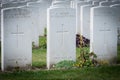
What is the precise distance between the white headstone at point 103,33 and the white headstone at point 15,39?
1741 millimetres

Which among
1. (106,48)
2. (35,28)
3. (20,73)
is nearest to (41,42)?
(35,28)

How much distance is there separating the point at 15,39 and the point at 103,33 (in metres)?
2.37

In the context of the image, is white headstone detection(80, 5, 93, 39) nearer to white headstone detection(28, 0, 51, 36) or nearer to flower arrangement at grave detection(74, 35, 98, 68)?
white headstone detection(28, 0, 51, 36)

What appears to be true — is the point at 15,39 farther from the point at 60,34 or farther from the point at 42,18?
the point at 42,18

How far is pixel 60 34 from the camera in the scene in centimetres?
1026

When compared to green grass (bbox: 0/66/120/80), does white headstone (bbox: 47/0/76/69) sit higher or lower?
higher

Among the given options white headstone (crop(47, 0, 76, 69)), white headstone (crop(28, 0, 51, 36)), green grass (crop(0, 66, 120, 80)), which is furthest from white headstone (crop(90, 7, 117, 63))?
white headstone (crop(28, 0, 51, 36))

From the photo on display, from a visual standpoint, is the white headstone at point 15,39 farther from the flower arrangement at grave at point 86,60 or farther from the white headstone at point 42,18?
the white headstone at point 42,18

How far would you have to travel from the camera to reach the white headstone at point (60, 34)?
33.1 ft

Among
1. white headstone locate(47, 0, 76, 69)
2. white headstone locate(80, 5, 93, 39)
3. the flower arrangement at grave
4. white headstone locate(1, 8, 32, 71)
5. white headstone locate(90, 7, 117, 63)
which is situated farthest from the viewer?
white headstone locate(80, 5, 93, 39)

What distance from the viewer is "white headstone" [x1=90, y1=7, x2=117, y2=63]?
1062 centimetres

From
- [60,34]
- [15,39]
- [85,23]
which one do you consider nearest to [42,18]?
[85,23]

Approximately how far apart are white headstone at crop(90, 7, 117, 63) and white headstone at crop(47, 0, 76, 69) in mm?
589

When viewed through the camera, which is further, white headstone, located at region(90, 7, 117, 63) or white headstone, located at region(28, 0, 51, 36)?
white headstone, located at region(28, 0, 51, 36)
